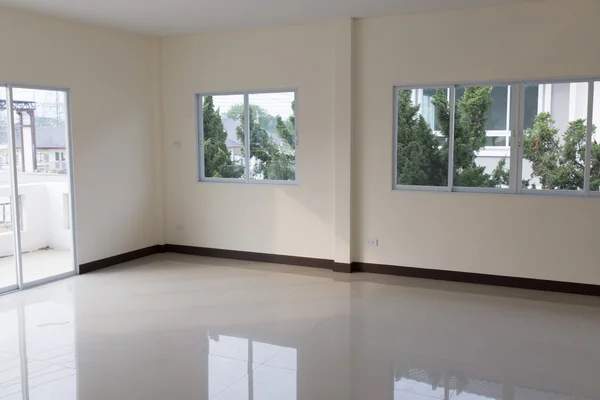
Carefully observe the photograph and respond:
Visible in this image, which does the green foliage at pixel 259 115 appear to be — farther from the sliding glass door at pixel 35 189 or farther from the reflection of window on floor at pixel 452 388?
the reflection of window on floor at pixel 452 388

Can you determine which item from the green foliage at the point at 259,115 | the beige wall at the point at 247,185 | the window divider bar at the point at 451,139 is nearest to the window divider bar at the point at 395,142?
the window divider bar at the point at 451,139

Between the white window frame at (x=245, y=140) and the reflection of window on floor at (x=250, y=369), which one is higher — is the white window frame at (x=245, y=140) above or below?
above

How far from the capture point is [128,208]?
23.1ft

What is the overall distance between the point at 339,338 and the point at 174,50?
4.57 meters

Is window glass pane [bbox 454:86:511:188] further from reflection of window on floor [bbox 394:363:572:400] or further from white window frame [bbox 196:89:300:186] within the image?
reflection of window on floor [bbox 394:363:572:400]

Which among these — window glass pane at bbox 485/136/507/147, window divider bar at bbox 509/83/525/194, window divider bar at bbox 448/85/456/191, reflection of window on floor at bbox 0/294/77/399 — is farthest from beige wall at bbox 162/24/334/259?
reflection of window on floor at bbox 0/294/77/399

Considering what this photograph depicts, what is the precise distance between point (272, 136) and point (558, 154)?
320cm

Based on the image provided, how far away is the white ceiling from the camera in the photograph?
529cm

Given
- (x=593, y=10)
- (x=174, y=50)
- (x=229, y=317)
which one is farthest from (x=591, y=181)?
(x=174, y=50)

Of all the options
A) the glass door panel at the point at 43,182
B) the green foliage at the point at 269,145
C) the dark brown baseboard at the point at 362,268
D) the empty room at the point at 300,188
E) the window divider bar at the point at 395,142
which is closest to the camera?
the empty room at the point at 300,188

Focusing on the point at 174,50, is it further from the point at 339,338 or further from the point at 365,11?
the point at 339,338

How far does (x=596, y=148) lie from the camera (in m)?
5.32

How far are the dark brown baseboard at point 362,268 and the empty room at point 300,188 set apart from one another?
2cm

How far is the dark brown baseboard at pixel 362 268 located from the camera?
217 inches
